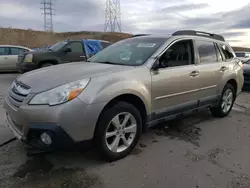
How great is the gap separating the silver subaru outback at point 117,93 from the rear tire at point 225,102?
352 mm

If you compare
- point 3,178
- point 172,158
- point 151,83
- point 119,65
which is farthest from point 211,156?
point 3,178

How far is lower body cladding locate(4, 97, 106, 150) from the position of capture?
9.01 ft

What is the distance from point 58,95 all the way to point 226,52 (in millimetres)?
4016

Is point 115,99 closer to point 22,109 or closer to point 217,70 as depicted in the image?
point 22,109

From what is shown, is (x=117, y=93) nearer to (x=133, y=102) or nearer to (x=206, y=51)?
(x=133, y=102)

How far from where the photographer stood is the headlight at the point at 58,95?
9.16ft

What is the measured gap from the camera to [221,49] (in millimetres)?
5285

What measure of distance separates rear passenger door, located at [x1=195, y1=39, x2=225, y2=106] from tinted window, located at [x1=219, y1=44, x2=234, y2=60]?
0.25 meters

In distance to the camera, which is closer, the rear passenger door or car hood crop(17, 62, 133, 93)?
car hood crop(17, 62, 133, 93)

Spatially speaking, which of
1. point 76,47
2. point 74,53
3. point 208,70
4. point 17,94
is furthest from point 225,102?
point 76,47

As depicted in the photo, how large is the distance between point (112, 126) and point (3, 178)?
53.7 inches

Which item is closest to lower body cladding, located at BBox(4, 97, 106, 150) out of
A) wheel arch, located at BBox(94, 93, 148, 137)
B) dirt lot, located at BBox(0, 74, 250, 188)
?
wheel arch, located at BBox(94, 93, 148, 137)

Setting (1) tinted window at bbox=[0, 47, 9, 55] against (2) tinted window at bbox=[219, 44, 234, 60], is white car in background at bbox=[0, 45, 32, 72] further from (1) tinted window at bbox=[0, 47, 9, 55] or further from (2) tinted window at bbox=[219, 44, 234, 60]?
(2) tinted window at bbox=[219, 44, 234, 60]

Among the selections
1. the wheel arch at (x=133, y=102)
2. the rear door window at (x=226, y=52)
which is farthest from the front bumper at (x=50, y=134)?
the rear door window at (x=226, y=52)
